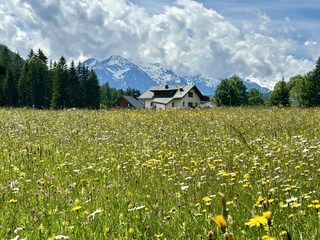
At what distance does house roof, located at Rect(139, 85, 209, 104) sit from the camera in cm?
10244

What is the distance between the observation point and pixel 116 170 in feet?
18.8

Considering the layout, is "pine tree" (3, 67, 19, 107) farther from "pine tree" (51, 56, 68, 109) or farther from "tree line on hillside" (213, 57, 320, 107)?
"tree line on hillside" (213, 57, 320, 107)

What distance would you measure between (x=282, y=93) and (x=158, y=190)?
71.8 metres

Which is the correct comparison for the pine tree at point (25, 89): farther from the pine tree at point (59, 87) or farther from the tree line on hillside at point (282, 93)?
the tree line on hillside at point (282, 93)

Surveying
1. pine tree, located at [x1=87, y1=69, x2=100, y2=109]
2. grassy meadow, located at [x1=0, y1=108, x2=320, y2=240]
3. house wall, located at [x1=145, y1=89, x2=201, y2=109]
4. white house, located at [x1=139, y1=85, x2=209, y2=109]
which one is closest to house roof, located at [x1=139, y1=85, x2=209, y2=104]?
white house, located at [x1=139, y1=85, x2=209, y2=109]

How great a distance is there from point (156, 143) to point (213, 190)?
3.59 metres

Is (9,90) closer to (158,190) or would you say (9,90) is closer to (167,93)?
(167,93)

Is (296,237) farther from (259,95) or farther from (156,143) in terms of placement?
(259,95)

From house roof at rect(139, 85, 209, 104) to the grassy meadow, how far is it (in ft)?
308

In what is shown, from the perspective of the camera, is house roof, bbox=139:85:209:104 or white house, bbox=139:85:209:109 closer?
white house, bbox=139:85:209:109

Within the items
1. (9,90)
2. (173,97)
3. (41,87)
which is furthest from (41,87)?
(173,97)

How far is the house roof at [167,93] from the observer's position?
336 ft

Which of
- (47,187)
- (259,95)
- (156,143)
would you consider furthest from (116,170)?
(259,95)

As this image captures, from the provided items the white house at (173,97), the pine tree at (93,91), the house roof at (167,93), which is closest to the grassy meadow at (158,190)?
the pine tree at (93,91)
